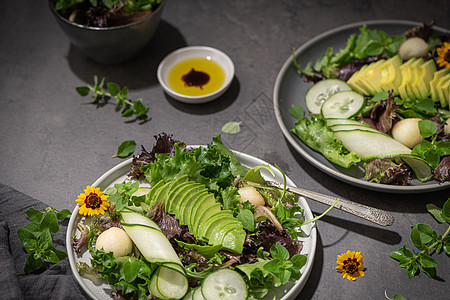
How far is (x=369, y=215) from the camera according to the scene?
1708 millimetres

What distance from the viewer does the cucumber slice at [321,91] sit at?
2258 mm

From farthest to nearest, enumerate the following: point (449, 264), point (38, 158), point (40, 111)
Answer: point (40, 111) < point (38, 158) < point (449, 264)

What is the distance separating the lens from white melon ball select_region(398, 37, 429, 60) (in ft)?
7.70

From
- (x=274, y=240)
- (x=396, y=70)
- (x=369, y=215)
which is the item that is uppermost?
(x=396, y=70)

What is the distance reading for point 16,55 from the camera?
108 inches

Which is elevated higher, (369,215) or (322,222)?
(369,215)

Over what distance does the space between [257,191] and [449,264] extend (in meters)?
0.87

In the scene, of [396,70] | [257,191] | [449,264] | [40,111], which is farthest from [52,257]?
[396,70]

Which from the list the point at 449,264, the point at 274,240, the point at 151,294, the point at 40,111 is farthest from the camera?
the point at 40,111

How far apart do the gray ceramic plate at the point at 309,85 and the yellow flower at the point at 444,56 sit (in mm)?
313

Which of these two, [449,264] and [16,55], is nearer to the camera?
[449,264]

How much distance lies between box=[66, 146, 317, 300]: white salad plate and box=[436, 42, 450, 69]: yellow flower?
118 centimetres

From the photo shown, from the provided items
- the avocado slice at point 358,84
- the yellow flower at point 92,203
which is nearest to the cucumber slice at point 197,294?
the yellow flower at point 92,203

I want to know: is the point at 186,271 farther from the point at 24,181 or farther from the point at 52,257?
the point at 24,181
